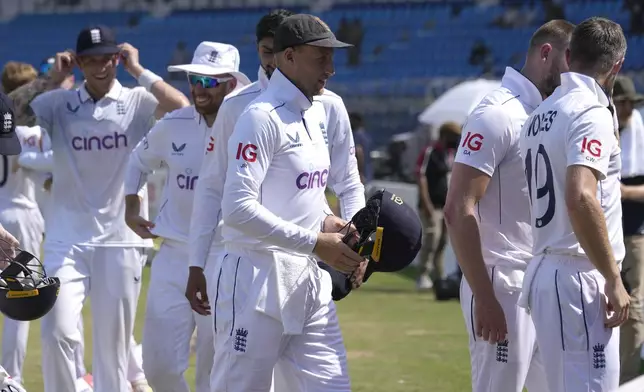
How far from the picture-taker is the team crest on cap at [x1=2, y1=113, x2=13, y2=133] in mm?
5613

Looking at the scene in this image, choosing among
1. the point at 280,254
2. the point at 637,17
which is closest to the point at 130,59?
the point at 280,254

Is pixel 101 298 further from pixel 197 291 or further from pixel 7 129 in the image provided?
pixel 7 129

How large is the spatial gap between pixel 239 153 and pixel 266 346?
82 centimetres

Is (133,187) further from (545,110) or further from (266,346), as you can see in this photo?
(545,110)

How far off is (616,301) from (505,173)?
919mm

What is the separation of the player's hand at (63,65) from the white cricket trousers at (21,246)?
163 cm

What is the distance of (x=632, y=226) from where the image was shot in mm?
8805

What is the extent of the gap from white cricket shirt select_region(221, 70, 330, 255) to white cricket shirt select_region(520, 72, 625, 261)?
3.00 ft

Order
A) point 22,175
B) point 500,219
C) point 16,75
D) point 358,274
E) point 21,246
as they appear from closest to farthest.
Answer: point 358,274 < point 500,219 < point 21,246 < point 16,75 < point 22,175

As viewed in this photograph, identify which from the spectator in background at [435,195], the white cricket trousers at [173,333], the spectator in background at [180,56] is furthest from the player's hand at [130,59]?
the spectator in background at [180,56]

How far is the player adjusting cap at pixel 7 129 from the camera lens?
561 cm

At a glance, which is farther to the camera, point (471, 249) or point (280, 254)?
point (471, 249)

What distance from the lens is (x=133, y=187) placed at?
7.53 m

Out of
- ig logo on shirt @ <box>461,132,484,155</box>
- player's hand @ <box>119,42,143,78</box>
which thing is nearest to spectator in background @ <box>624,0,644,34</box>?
player's hand @ <box>119,42,143,78</box>
